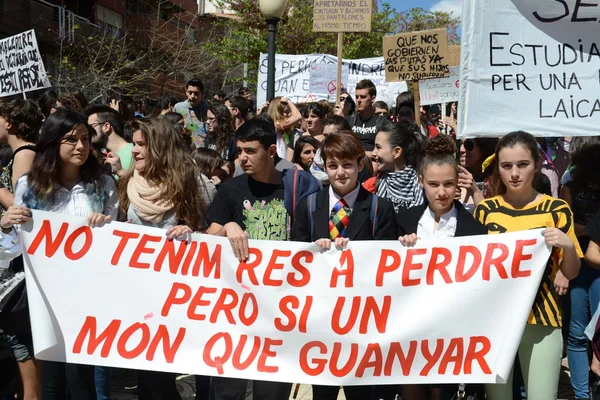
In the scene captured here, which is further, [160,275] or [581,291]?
[581,291]

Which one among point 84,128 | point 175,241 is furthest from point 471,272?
point 84,128

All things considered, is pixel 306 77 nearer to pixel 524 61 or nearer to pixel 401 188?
pixel 401 188

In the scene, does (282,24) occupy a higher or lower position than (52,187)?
higher

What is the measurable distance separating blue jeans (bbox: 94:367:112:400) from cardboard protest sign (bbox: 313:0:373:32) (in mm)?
6645

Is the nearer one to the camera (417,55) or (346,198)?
(346,198)

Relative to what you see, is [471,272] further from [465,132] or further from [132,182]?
[132,182]

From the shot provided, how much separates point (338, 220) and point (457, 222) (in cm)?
60

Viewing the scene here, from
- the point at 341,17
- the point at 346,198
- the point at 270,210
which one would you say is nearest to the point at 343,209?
the point at 346,198

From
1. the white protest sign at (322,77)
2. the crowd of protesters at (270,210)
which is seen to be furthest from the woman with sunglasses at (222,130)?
the white protest sign at (322,77)

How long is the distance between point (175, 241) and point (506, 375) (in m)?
1.74

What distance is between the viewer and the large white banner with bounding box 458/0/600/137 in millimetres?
3930

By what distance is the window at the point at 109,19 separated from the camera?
91.7ft

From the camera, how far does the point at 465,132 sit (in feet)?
13.0

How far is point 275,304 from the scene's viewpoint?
3525 millimetres
